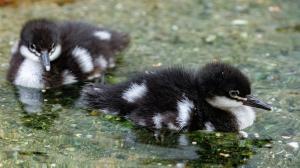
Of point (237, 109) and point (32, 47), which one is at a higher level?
point (32, 47)

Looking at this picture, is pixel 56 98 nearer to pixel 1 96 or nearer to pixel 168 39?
pixel 1 96

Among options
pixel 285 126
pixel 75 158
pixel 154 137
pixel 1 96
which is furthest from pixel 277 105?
pixel 1 96

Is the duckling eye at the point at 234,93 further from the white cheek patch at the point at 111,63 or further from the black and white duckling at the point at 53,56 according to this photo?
the white cheek patch at the point at 111,63

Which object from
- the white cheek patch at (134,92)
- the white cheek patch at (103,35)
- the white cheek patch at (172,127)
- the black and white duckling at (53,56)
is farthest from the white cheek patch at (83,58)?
the white cheek patch at (172,127)

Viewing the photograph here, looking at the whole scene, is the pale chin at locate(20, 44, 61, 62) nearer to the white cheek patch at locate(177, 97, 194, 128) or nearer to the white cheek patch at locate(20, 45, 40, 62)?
the white cheek patch at locate(20, 45, 40, 62)

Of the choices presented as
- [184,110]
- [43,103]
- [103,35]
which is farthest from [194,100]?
[103,35]

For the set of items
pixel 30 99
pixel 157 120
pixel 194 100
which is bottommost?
pixel 30 99

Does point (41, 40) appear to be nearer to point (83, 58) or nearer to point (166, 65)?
point (83, 58)

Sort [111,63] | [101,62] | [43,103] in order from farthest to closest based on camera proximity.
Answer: [111,63], [101,62], [43,103]
